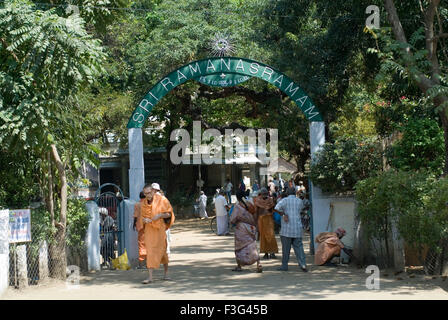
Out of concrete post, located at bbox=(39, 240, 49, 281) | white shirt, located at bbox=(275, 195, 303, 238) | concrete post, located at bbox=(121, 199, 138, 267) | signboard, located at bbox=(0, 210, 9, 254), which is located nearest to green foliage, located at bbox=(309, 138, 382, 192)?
white shirt, located at bbox=(275, 195, 303, 238)

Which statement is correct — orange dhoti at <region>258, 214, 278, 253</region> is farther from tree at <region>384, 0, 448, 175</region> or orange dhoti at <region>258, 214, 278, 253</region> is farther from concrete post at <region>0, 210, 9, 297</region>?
concrete post at <region>0, 210, 9, 297</region>

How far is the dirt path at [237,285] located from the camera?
9656 millimetres

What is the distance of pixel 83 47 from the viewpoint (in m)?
10.2

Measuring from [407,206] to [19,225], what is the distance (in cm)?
649

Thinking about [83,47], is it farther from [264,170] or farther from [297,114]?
[264,170]

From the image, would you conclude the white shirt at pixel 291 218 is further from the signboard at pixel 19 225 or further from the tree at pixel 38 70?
the signboard at pixel 19 225

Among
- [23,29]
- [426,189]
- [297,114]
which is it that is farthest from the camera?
[297,114]

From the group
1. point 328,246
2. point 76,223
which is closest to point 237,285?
point 328,246

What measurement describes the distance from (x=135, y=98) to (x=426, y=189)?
1745cm

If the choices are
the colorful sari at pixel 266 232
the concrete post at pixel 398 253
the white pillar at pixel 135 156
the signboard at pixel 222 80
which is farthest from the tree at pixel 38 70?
the concrete post at pixel 398 253

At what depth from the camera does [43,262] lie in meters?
11.3

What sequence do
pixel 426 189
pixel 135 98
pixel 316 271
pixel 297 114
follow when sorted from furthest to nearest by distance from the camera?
pixel 135 98, pixel 297 114, pixel 316 271, pixel 426 189

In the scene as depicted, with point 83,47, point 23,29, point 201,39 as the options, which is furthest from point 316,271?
point 201,39

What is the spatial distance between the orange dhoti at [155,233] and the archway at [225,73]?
9.66 feet
